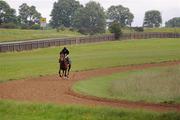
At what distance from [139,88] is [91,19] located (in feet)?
348

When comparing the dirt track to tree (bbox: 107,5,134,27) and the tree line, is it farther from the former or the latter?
tree (bbox: 107,5,134,27)

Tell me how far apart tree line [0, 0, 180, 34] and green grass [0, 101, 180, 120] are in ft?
278

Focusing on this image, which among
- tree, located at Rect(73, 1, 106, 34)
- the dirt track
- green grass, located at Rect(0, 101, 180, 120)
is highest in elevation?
tree, located at Rect(73, 1, 106, 34)

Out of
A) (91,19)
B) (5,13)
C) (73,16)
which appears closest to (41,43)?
(91,19)

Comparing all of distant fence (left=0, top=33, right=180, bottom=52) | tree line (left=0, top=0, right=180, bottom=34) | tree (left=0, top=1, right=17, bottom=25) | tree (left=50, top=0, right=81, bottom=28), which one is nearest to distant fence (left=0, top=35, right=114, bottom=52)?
distant fence (left=0, top=33, right=180, bottom=52)

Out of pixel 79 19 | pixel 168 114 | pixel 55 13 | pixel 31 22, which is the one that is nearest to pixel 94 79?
pixel 168 114

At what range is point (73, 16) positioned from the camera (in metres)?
167

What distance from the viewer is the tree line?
130m

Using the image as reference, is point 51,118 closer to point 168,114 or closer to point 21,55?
point 168,114

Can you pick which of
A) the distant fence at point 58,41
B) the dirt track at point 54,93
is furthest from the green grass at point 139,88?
the distant fence at point 58,41

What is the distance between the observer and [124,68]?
41.0 m

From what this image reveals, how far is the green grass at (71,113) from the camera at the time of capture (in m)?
17.0

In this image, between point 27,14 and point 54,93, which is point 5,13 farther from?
point 54,93

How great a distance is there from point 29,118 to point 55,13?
170358 mm
